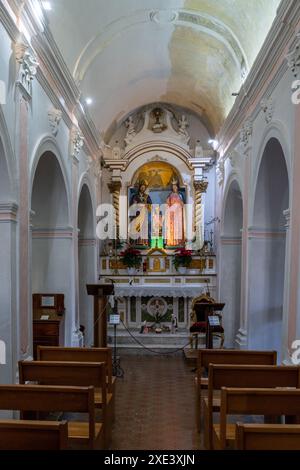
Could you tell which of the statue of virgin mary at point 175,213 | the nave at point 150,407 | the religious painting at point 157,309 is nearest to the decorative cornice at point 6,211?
the nave at point 150,407

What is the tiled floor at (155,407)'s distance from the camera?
416 cm

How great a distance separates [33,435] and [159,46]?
7551 mm

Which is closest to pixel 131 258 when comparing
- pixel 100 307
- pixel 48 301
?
pixel 100 307

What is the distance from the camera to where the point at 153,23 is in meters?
6.67

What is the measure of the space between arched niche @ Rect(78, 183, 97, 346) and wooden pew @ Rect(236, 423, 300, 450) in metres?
6.88

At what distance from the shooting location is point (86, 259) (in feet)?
28.8

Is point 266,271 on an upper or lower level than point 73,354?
upper

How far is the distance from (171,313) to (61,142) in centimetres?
531

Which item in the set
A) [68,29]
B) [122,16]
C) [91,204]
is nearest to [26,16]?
[68,29]

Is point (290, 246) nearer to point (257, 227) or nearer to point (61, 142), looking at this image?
point (257, 227)

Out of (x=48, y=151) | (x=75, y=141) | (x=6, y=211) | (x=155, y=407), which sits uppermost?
(x=75, y=141)

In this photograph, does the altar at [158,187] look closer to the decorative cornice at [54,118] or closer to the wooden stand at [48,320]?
the wooden stand at [48,320]

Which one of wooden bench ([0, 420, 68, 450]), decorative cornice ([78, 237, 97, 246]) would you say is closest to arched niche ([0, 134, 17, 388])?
wooden bench ([0, 420, 68, 450])

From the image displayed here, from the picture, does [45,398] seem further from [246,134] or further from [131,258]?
[131,258]
